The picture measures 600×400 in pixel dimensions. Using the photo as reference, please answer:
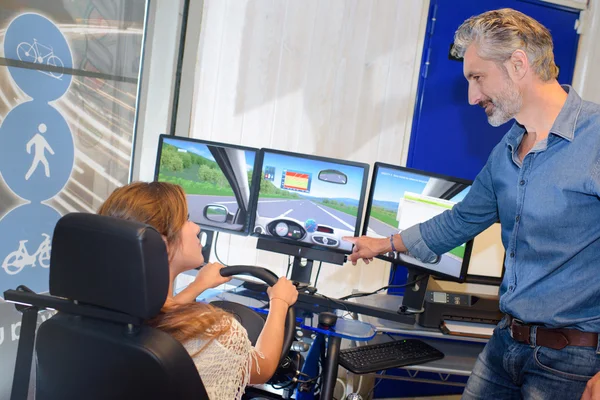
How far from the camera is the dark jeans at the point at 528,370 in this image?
151 centimetres

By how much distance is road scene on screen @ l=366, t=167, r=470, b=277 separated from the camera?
2.49 m

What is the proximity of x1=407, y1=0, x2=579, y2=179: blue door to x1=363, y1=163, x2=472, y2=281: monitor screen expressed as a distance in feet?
2.73

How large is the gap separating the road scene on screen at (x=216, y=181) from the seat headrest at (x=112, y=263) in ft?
5.26

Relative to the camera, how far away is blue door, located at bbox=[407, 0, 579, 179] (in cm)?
329

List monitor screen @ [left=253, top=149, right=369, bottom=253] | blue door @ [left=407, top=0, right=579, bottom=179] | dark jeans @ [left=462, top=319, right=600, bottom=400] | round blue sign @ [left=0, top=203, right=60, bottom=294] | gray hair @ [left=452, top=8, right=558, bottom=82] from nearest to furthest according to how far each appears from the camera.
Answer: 1. dark jeans @ [left=462, top=319, right=600, bottom=400]
2. gray hair @ [left=452, top=8, right=558, bottom=82]
3. round blue sign @ [left=0, top=203, right=60, bottom=294]
4. monitor screen @ [left=253, top=149, right=369, bottom=253]
5. blue door @ [left=407, top=0, right=579, bottom=179]

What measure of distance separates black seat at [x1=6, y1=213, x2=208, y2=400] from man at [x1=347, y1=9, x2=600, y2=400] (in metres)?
0.97

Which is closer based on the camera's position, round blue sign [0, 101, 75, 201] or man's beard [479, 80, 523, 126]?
man's beard [479, 80, 523, 126]

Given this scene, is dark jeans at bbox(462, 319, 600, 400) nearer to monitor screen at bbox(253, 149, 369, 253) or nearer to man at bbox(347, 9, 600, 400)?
man at bbox(347, 9, 600, 400)

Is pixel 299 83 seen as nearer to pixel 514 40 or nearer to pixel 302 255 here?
pixel 302 255

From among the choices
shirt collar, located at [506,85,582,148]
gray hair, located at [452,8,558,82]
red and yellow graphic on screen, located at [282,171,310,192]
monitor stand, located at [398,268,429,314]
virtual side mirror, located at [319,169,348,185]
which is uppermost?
gray hair, located at [452,8,558,82]

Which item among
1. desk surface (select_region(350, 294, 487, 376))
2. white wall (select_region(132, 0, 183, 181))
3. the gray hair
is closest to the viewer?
the gray hair

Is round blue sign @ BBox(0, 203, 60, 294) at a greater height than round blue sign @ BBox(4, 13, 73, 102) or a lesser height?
lesser

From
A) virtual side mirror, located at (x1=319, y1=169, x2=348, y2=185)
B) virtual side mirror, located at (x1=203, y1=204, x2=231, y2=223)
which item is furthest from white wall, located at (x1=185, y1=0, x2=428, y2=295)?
virtual side mirror, located at (x1=319, y1=169, x2=348, y2=185)

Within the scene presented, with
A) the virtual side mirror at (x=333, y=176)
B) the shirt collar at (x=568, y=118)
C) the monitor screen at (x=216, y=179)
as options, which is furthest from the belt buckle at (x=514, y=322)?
the monitor screen at (x=216, y=179)
